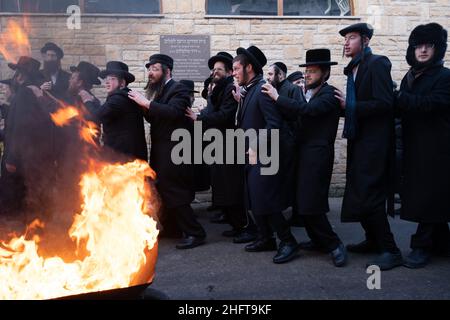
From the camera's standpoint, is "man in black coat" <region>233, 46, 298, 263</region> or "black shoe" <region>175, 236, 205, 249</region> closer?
"man in black coat" <region>233, 46, 298, 263</region>

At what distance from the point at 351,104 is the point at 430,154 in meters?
0.88

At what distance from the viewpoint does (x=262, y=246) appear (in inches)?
211

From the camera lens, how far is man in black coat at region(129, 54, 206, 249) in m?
5.58

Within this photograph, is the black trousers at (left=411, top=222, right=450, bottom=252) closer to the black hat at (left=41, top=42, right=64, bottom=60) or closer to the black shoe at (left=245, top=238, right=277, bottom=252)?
the black shoe at (left=245, top=238, right=277, bottom=252)

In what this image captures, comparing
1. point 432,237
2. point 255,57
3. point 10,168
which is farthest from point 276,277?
point 10,168

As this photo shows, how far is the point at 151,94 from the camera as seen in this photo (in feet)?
18.9

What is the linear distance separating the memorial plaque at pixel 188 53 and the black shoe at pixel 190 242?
13.8 ft

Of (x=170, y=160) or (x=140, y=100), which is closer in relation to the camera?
(x=140, y=100)

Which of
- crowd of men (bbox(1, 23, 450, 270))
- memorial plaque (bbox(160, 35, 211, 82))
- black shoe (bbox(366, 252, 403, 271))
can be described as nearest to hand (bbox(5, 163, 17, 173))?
crowd of men (bbox(1, 23, 450, 270))

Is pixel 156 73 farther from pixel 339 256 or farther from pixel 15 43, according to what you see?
pixel 339 256
